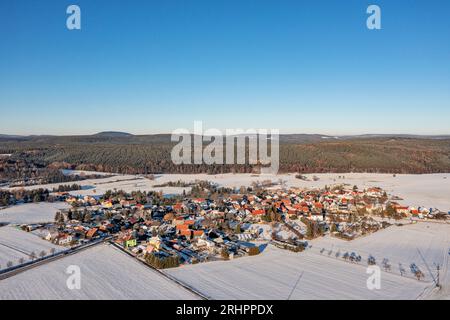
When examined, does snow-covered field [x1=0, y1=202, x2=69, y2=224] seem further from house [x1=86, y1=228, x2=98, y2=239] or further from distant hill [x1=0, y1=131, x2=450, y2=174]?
distant hill [x1=0, y1=131, x2=450, y2=174]

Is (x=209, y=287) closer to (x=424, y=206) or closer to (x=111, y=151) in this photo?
(x=424, y=206)

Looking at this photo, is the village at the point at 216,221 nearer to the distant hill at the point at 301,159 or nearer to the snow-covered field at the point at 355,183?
the snow-covered field at the point at 355,183

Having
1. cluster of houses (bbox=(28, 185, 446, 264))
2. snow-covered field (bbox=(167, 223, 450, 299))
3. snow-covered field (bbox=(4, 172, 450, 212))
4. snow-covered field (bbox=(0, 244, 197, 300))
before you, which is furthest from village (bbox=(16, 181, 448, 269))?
snow-covered field (bbox=(4, 172, 450, 212))

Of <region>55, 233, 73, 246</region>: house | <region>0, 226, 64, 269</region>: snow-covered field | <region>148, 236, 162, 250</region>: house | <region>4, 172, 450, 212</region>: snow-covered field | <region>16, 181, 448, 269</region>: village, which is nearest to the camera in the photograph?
<region>0, 226, 64, 269</region>: snow-covered field

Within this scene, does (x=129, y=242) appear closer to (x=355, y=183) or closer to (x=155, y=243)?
(x=155, y=243)

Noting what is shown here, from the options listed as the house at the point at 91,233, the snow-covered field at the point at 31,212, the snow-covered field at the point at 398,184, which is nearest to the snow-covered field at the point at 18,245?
the house at the point at 91,233

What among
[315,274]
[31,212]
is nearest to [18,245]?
[31,212]

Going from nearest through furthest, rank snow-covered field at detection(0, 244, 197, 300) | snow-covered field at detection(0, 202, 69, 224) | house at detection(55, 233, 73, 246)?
snow-covered field at detection(0, 244, 197, 300) → house at detection(55, 233, 73, 246) → snow-covered field at detection(0, 202, 69, 224)
